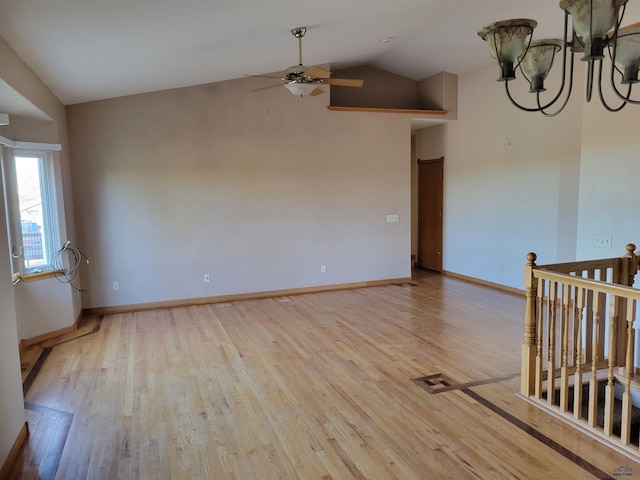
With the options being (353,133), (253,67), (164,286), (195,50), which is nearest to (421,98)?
(353,133)

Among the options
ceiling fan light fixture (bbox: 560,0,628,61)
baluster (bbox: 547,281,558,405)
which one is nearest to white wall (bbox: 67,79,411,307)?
baluster (bbox: 547,281,558,405)

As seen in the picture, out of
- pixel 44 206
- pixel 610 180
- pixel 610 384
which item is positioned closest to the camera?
pixel 610 384

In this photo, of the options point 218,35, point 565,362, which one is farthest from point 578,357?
point 218,35

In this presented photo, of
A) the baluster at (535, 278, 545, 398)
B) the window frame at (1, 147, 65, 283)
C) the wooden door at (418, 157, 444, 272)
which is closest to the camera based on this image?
the baluster at (535, 278, 545, 398)

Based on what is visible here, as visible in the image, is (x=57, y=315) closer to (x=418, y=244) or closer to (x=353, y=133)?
(x=353, y=133)

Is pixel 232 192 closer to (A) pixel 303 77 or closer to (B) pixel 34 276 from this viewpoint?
(A) pixel 303 77

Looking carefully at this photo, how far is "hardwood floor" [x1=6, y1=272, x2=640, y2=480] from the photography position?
2.46 meters

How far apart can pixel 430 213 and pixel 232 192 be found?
3.99 metres

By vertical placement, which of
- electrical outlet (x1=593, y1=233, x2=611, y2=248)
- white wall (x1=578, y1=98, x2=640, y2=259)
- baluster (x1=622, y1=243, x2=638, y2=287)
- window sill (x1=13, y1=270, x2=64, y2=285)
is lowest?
window sill (x1=13, y1=270, x2=64, y2=285)

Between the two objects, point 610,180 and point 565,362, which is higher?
point 610,180

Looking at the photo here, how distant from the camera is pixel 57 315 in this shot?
482 centimetres

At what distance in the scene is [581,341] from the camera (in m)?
2.86

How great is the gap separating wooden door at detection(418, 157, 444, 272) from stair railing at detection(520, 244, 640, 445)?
4445 millimetres

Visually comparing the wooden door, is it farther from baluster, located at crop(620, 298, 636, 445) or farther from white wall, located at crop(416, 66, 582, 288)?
baluster, located at crop(620, 298, 636, 445)
